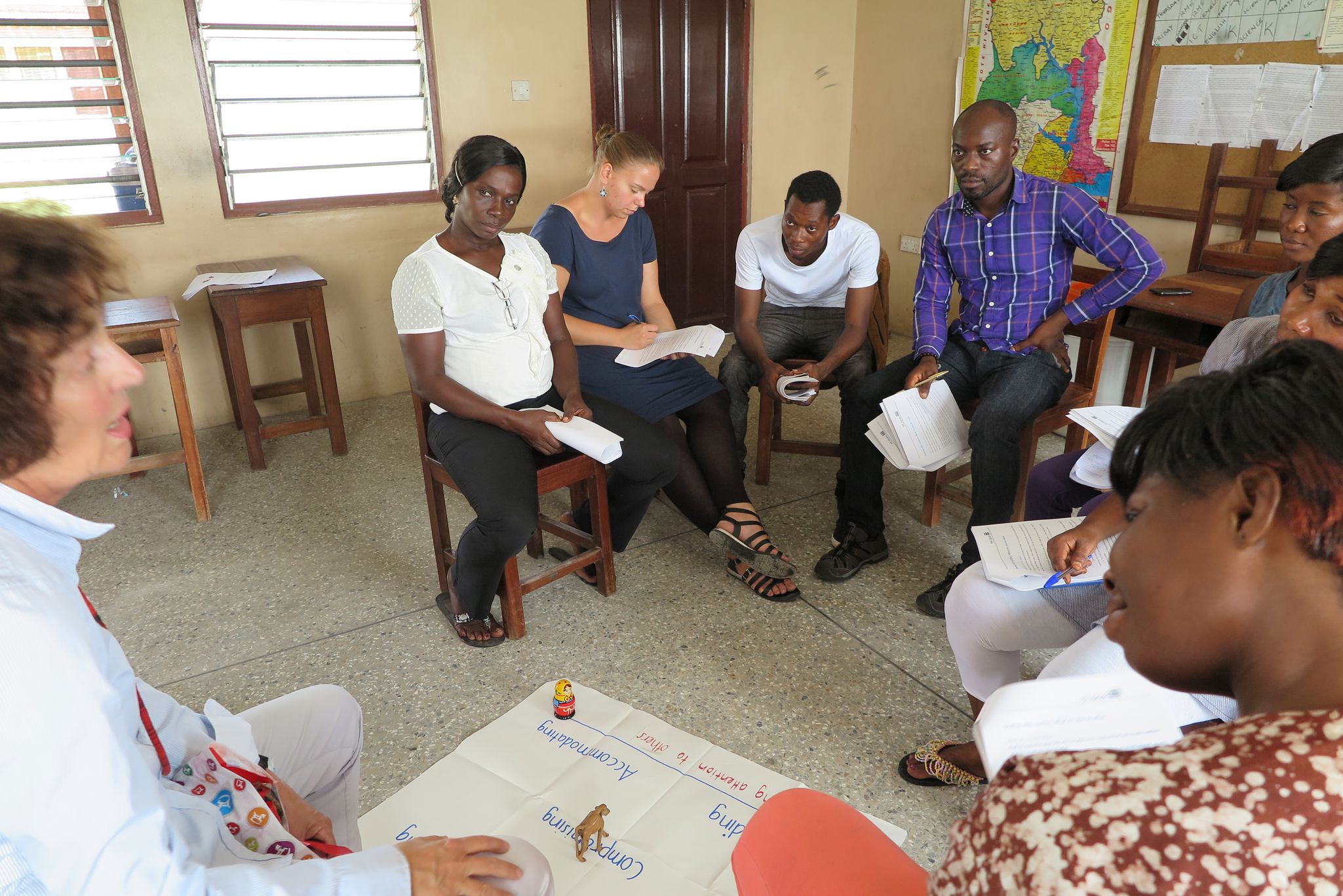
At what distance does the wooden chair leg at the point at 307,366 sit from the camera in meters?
3.85

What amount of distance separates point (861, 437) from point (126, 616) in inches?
85.1

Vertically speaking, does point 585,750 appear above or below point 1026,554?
below

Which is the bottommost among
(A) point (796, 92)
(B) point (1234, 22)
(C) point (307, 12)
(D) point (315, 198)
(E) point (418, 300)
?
(E) point (418, 300)

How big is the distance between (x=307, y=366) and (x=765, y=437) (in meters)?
2.09

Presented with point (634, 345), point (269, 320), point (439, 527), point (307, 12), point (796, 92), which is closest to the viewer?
point (439, 527)

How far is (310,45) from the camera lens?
12.4 feet

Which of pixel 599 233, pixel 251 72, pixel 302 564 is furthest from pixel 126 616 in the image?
pixel 251 72

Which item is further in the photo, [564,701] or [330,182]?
[330,182]

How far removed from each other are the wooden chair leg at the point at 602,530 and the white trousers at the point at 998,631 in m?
1.00

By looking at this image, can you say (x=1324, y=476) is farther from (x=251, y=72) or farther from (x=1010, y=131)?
(x=251, y=72)

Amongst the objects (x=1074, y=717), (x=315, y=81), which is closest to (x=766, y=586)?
(x=1074, y=717)

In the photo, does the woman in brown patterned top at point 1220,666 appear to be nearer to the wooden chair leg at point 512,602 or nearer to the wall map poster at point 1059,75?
the wooden chair leg at point 512,602

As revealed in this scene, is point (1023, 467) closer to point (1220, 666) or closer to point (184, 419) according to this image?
point (1220, 666)

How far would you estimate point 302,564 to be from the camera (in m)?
2.75
